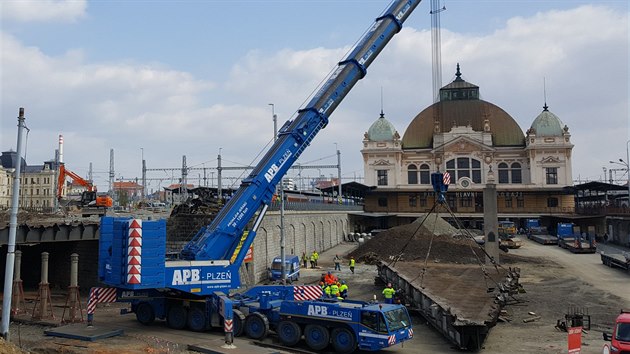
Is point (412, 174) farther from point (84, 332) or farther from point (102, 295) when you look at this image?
point (84, 332)

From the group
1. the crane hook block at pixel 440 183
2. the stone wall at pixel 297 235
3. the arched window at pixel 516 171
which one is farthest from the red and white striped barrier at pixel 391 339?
the arched window at pixel 516 171

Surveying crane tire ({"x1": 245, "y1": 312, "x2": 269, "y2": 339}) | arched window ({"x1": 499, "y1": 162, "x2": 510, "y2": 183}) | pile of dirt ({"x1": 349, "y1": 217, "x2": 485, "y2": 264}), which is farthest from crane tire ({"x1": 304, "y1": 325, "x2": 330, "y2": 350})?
arched window ({"x1": 499, "y1": 162, "x2": 510, "y2": 183})

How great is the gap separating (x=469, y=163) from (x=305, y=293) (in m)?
71.9

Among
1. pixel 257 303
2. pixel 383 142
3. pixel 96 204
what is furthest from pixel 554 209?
pixel 257 303

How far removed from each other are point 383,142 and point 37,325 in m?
75.1

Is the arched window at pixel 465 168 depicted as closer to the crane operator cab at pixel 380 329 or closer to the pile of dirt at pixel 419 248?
the pile of dirt at pixel 419 248

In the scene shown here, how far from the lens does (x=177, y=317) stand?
67.5 feet

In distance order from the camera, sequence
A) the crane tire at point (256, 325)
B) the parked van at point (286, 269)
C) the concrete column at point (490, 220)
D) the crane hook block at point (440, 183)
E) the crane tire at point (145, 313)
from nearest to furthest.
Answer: the crane tire at point (256, 325) < the crane tire at point (145, 313) < the crane hook block at point (440, 183) < the parked van at point (286, 269) < the concrete column at point (490, 220)

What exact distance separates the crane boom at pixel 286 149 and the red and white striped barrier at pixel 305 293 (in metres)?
2.66

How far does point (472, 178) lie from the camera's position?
3408 inches

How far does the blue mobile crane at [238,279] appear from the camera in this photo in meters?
17.4

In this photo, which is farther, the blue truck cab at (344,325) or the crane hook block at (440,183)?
the crane hook block at (440,183)

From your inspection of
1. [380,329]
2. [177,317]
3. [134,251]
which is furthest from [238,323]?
[380,329]

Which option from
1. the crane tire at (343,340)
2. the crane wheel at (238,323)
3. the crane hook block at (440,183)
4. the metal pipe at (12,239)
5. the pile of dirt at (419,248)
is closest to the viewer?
the metal pipe at (12,239)
